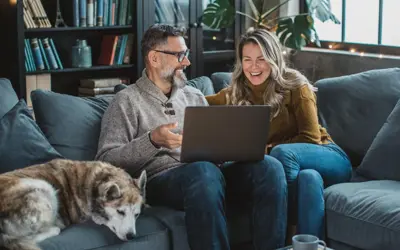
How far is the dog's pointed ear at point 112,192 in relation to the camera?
9.26 ft

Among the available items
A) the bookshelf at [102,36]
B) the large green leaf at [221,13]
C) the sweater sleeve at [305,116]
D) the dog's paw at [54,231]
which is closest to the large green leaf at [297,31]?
the large green leaf at [221,13]

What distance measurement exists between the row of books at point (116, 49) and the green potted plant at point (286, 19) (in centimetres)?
58

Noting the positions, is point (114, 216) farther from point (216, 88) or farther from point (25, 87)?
point (25, 87)

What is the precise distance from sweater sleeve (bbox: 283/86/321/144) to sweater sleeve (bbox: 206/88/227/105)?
0.34 metres

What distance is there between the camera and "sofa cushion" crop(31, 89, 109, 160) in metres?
3.26

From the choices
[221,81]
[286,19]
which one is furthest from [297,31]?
[221,81]

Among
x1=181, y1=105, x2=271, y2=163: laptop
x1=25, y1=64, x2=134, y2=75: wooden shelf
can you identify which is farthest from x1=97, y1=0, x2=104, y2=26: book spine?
x1=181, y1=105, x2=271, y2=163: laptop

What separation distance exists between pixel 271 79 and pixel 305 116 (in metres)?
0.23

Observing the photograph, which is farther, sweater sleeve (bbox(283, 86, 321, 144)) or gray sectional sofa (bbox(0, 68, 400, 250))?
sweater sleeve (bbox(283, 86, 321, 144))

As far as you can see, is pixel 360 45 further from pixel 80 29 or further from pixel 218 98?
pixel 218 98

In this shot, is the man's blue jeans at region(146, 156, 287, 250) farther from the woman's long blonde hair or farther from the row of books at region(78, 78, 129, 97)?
the row of books at region(78, 78, 129, 97)

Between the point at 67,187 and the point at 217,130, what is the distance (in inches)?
23.8

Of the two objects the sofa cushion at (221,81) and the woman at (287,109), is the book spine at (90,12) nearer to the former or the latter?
the sofa cushion at (221,81)

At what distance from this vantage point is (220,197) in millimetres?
2910
